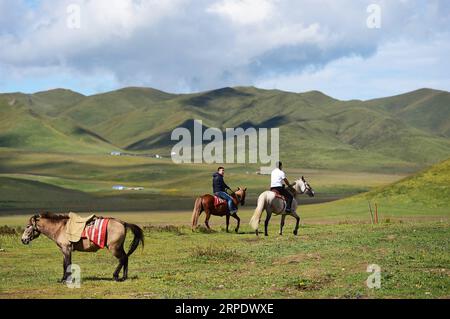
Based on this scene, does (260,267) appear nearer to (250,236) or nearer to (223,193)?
(250,236)

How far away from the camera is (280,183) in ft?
104

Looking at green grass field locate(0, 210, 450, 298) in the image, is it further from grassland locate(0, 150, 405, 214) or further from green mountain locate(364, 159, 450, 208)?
→ grassland locate(0, 150, 405, 214)

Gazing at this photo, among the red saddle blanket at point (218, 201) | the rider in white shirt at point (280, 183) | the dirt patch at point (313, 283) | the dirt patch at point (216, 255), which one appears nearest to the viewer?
the dirt patch at point (313, 283)

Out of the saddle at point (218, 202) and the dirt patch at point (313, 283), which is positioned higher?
the saddle at point (218, 202)

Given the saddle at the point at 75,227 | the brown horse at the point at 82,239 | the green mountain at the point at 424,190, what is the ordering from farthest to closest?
1. the green mountain at the point at 424,190
2. the saddle at the point at 75,227
3. the brown horse at the point at 82,239

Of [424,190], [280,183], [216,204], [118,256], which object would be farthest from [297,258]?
[424,190]

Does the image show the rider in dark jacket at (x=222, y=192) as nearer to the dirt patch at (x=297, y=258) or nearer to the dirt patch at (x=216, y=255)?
the dirt patch at (x=216, y=255)

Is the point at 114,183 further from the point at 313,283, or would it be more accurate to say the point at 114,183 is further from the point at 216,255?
the point at 313,283

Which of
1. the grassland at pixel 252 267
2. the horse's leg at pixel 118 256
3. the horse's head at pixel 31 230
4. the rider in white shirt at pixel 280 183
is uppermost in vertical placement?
the rider in white shirt at pixel 280 183

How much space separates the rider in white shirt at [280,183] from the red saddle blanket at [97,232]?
43.5 feet

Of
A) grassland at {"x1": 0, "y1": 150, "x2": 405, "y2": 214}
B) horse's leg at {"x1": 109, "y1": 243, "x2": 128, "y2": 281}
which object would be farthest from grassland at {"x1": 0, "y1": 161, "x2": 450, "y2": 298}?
grassland at {"x1": 0, "y1": 150, "x2": 405, "y2": 214}

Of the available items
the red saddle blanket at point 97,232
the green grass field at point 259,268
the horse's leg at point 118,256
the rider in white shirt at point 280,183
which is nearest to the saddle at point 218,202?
the green grass field at point 259,268

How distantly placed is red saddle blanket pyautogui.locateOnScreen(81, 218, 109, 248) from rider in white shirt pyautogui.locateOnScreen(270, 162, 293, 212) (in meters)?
13.3

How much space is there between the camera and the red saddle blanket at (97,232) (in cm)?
1914
